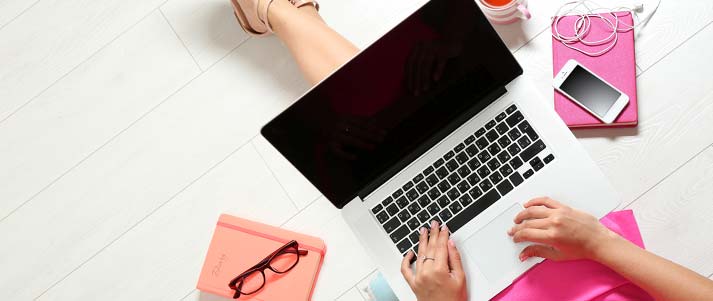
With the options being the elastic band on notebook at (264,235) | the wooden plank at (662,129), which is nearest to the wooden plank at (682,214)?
the wooden plank at (662,129)

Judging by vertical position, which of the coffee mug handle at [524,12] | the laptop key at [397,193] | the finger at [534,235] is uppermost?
the coffee mug handle at [524,12]

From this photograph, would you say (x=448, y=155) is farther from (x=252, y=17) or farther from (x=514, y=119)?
(x=252, y=17)

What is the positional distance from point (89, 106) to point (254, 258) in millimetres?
506

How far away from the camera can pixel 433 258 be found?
1.06 metres

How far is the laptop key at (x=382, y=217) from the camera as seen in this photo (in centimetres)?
110

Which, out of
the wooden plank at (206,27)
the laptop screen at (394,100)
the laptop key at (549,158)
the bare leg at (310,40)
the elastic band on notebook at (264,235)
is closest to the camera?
the laptop screen at (394,100)

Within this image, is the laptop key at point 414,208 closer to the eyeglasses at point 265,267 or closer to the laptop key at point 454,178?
the laptop key at point 454,178

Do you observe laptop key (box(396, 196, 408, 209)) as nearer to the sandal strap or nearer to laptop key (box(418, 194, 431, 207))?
laptop key (box(418, 194, 431, 207))

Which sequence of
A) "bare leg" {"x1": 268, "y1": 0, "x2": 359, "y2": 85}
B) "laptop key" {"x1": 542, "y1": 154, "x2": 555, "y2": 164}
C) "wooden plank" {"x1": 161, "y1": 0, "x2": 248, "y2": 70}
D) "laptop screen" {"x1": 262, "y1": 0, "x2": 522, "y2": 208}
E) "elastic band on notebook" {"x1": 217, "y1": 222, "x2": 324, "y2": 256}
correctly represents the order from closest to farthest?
"laptop screen" {"x1": 262, "y1": 0, "x2": 522, "y2": 208} < "laptop key" {"x1": 542, "y1": 154, "x2": 555, "y2": 164} < "bare leg" {"x1": 268, "y1": 0, "x2": 359, "y2": 85} < "elastic band on notebook" {"x1": 217, "y1": 222, "x2": 324, "y2": 256} < "wooden plank" {"x1": 161, "y1": 0, "x2": 248, "y2": 70}

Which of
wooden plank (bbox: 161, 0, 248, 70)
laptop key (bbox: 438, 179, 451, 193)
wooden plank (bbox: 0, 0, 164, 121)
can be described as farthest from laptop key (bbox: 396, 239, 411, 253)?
wooden plank (bbox: 0, 0, 164, 121)

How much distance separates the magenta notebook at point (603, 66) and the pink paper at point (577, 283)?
8.3 inches

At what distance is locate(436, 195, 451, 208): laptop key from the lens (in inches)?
42.9

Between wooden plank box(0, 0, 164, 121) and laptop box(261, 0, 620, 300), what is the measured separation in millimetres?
670

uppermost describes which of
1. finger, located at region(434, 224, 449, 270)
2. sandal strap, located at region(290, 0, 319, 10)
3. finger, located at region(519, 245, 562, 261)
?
sandal strap, located at region(290, 0, 319, 10)
